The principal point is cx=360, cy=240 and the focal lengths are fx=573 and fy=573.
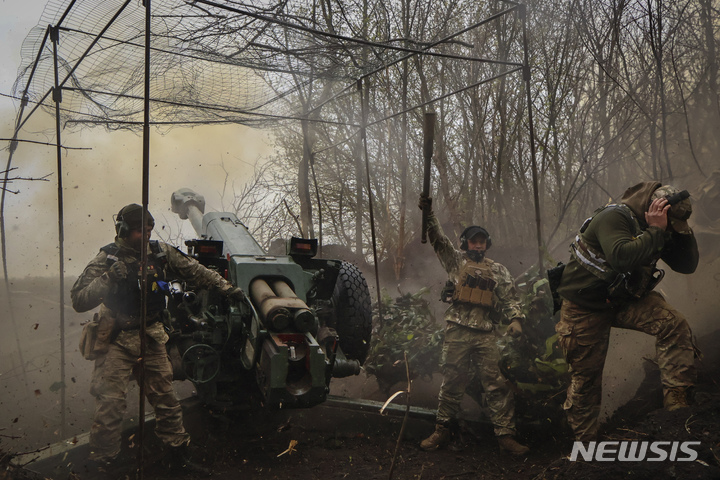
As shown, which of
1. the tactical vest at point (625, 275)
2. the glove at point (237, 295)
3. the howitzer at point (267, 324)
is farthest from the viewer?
the glove at point (237, 295)

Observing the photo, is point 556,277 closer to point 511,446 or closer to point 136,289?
point 511,446

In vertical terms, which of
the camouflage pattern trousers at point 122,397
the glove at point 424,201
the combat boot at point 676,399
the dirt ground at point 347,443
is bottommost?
the dirt ground at point 347,443

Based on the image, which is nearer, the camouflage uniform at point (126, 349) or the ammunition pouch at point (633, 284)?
the ammunition pouch at point (633, 284)

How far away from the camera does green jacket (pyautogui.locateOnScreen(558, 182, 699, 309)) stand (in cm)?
329

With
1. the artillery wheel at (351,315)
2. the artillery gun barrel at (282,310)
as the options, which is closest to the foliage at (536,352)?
the artillery wheel at (351,315)

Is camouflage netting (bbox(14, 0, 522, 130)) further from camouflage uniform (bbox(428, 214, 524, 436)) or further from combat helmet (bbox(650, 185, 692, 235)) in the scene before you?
combat helmet (bbox(650, 185, 692, 235))

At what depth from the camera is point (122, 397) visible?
4406 millimetres

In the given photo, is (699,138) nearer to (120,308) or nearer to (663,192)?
(663,192)

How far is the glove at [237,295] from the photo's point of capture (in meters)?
4.44

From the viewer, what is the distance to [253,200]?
1377 cm

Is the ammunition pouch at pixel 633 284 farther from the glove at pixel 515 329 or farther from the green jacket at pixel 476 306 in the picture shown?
the green jacket at pixel 476 306

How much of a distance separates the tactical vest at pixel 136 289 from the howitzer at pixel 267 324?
22cm

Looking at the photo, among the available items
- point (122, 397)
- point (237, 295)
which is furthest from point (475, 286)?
point (122, 397)

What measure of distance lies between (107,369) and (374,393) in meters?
3.16
